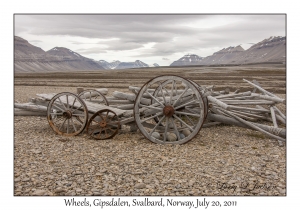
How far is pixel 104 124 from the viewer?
774 centimetres

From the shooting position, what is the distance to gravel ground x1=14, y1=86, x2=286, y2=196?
4812 mm

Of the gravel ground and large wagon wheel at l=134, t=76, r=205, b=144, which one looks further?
large wagon wheel at l=134, t=76, r=205, b=144

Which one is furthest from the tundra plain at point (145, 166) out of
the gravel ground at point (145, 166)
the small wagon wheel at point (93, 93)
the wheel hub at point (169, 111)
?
the small wagon wheel at point (93, 93)

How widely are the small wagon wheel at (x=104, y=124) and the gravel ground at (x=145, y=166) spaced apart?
229mm

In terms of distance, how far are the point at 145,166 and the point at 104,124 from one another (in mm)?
2457

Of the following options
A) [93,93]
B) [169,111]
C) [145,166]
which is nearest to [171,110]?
[169,111]

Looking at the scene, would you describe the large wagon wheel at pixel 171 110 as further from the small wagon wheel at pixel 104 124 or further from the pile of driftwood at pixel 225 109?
the small wagon wheel at pixel 104 124

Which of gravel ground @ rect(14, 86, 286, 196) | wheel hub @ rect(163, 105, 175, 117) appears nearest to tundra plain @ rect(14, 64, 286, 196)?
gravel ground @ rect(14, 86, 286, 196)

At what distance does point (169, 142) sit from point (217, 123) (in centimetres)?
283

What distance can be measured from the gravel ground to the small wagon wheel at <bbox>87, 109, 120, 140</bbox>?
0.75 ft

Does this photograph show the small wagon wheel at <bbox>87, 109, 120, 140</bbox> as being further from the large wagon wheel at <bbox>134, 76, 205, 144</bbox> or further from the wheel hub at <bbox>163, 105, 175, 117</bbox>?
the wheel hub at <bbox>163, 105, 175, 117</bbox>

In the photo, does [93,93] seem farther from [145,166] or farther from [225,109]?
[145,166]

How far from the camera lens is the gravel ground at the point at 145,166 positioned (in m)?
4.81
